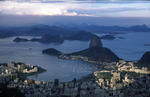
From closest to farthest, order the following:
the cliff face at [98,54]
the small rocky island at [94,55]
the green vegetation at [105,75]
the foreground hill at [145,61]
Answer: the green vegetation at [105,75] → the foreground hill at [145,61] → the small rocky island at [94,55] → the cliff face at [98,54]

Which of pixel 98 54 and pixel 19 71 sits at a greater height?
pixel 98 54

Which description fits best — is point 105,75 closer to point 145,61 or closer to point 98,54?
point 145,61

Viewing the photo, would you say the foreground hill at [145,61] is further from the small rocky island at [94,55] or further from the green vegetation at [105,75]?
the green vegetation at [105,75]

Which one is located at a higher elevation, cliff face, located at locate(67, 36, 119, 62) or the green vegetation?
cliff face, located at locate(67, 36, 119, 62)

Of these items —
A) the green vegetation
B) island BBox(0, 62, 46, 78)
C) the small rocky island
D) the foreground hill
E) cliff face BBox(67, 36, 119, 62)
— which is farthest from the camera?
cliff face BBox(67, 36, 119, 62)

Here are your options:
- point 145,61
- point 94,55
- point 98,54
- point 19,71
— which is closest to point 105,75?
point 19,71

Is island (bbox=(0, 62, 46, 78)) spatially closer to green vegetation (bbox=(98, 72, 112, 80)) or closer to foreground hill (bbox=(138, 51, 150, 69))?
green vegetation (bbox=(98, 72, 112, 80))

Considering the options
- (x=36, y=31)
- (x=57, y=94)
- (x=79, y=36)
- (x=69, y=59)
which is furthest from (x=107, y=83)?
(x=36, y=31)

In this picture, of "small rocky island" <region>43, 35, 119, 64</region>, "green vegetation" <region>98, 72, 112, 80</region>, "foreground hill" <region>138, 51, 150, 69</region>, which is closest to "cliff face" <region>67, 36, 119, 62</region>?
"small rocky island" <region>43, 35, 119, 64</region>

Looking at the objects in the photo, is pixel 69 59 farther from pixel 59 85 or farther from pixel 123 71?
Answer: pixel 59 85

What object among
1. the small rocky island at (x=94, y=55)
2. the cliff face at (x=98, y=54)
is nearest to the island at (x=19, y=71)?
the small rocky island at (x=94, y=55)

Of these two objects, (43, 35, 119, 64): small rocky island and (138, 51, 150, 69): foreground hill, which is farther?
(43, 35, 119, 64): small rocky island
